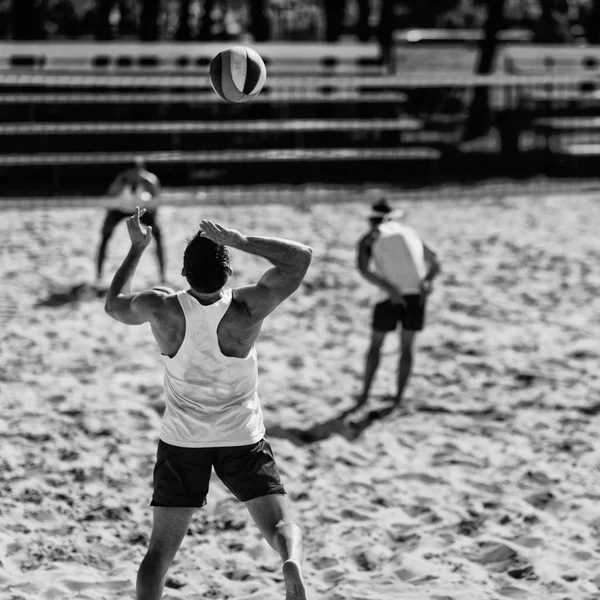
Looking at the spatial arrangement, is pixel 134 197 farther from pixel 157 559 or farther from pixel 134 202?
pixel 157 559

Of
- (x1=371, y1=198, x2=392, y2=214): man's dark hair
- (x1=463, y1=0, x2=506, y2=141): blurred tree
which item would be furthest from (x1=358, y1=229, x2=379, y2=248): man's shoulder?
(x1=463, y1=0, x2=506, y2=141): blurred tree

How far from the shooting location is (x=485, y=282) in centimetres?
977

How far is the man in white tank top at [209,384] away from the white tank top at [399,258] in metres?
3.17

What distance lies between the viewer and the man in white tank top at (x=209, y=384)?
352 cm

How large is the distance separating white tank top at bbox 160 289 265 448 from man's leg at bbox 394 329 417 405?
11.1 feet

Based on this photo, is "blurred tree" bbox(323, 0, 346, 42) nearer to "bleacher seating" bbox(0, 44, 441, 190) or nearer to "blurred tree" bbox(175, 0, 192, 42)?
"blurred tree" bbox(175, 0, 192, 42)

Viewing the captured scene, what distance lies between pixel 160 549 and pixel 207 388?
554mm

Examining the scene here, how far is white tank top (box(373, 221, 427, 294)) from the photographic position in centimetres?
674

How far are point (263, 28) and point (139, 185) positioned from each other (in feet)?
38.8

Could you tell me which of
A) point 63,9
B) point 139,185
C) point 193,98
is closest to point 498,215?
point 193,98

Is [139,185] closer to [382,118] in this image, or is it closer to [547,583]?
[547,583]

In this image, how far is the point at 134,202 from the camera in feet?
30.7

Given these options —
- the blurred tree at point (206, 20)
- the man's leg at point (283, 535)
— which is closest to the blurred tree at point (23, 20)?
the blurred tree at point (206, 20)

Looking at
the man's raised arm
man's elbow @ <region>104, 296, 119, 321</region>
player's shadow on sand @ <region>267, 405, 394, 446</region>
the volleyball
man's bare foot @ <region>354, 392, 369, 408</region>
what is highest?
the volleyball
